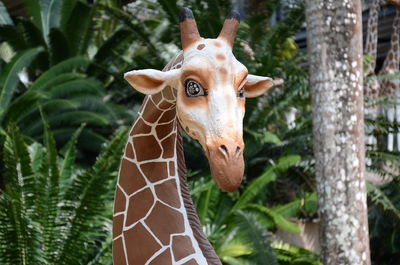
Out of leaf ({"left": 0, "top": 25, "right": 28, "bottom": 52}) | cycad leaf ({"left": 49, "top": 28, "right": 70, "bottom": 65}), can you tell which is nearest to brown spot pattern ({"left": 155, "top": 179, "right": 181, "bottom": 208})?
cycad leaf ({"left": 49, "top": 28, "right": 70, "bottom": 65})

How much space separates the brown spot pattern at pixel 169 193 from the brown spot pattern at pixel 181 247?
144mm

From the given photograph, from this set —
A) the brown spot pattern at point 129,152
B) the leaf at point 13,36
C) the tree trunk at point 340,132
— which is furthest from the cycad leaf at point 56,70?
the brown spot pattern at point 129,152

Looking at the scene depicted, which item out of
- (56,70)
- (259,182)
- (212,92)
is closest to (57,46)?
(56,70)

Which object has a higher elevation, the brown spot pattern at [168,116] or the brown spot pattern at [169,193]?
the brown spot pattern at [168,116]

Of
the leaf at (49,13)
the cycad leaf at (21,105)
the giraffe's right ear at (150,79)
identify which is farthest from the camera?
the leaf at (49,13)

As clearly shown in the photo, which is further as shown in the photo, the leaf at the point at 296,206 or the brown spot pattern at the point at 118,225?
the leaf at the point at 296,206

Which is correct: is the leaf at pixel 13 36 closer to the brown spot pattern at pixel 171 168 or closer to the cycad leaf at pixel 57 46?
the cycad leaf at pixel 57 46

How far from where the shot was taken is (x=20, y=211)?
4383mm

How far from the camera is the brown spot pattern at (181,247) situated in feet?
8.11

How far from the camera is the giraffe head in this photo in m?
2.06

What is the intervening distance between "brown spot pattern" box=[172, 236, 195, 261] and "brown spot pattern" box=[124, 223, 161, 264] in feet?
0.23

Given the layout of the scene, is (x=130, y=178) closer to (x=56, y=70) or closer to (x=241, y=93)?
(x=241, y=93)

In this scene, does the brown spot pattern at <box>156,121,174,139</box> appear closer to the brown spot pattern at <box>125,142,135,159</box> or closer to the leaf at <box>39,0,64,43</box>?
the brown spot pattern at <box>125,142,135,159</box>

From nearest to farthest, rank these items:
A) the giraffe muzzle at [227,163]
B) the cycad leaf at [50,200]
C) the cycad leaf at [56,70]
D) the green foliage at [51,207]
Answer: the giraffe muzzle at [227,163] → the green foliage at [51,207] → the cycad leaf at [50,200] → the cycad leaf at [56,70]
